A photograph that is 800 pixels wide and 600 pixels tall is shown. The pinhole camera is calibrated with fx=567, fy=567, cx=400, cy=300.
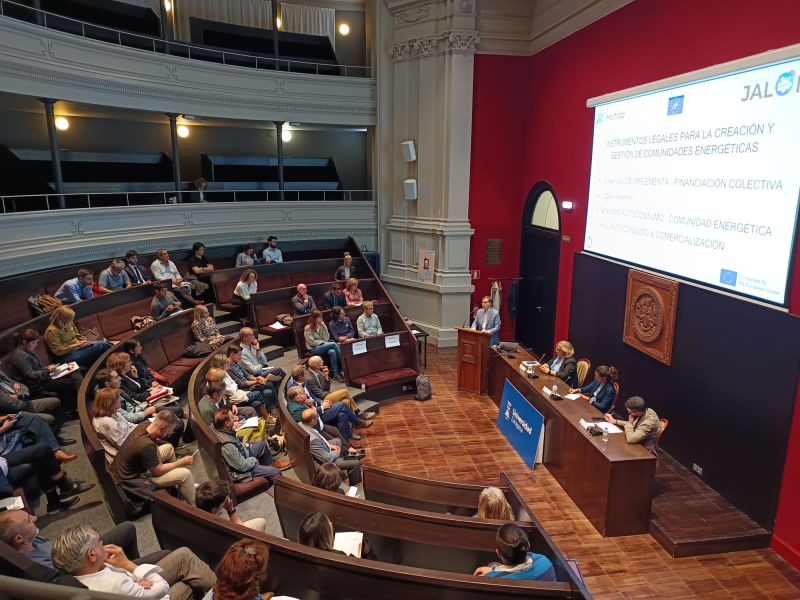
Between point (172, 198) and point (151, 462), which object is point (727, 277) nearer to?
point (151, 462)

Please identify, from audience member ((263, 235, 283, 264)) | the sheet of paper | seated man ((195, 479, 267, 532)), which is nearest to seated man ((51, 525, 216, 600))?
seated man ((195, 479, 267, 532))

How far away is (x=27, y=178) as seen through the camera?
9.78 metres

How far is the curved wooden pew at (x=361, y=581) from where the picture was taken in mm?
3084

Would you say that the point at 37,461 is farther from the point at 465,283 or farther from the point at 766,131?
the point at 465,283

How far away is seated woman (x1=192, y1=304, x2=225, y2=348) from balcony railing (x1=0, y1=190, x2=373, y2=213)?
10.7 feet

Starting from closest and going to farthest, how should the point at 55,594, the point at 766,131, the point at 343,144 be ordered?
the point at 55,594
the point at 766,131
the point at 343,144

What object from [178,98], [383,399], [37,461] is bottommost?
[383,399]

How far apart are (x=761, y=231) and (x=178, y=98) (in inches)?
375

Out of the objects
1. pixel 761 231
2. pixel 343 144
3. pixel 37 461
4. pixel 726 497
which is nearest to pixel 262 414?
pixel 37 461

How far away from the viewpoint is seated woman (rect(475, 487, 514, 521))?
3977mm

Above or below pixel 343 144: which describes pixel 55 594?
below

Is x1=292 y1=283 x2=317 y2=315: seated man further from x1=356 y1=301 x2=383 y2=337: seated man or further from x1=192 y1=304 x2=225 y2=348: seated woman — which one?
x1=192 y1=304 x2=225 y2=348: seated woman

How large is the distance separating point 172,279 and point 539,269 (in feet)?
21.0

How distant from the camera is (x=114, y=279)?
8.44 meters
